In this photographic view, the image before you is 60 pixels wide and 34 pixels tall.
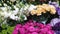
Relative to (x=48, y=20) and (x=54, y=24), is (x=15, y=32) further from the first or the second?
(x=48, y=20)

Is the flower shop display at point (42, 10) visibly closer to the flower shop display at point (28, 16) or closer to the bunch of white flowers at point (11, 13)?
the flower shop display at point (28, 16)

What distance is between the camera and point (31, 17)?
9.02ft

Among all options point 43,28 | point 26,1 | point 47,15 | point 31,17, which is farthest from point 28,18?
point 43,28

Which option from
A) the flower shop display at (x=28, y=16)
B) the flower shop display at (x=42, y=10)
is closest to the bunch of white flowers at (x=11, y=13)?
the flower shop display at (x=28, y=16)

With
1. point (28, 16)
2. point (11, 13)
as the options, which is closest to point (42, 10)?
point (28, 16)

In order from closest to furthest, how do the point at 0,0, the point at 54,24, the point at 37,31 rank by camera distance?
the point at 37,31 < the point at 54,24 < the point at 0,0

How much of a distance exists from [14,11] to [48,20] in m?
0.46

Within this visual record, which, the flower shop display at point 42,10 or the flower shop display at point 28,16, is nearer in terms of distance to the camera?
the flower shop display at point 28,16

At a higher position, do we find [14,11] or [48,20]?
[14,11]

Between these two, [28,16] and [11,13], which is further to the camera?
[28,16]

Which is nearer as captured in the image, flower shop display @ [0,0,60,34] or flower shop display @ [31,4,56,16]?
flower shop display @ [0,0,60,34]

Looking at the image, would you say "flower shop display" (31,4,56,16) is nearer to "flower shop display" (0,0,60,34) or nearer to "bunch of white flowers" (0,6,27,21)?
"flower shop display" (0,0,60,34)

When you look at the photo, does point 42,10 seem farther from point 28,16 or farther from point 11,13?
point 11,13

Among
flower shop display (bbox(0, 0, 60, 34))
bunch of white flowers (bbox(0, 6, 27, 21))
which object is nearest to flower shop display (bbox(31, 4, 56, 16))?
flower shop display (bbox(0, 0, 60, 34))
